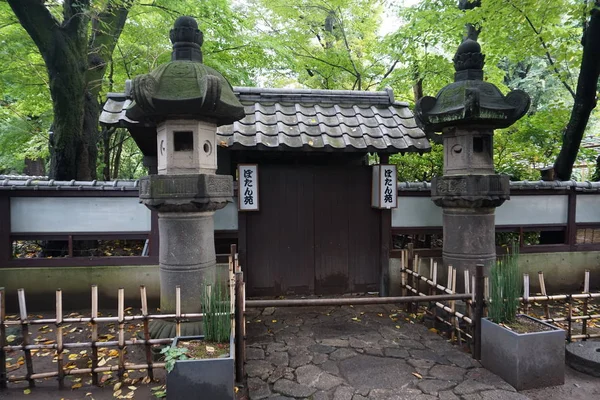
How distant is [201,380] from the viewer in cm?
369

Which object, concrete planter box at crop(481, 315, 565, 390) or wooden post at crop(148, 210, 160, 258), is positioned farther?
wooden post at crop(148, 210, 160, 258)

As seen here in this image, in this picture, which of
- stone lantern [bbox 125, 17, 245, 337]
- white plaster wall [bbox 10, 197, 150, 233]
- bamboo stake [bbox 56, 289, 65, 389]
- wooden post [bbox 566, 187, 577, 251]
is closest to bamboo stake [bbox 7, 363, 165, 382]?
bamboo stake [bbox 56, 289, 65, 389]

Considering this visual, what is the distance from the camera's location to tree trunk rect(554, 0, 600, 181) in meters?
7.91

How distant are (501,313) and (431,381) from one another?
50.5 inches

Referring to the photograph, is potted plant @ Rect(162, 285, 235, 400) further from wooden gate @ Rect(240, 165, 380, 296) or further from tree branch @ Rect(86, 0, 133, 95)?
tree branch @ Rect(86, 0, 133, 95)

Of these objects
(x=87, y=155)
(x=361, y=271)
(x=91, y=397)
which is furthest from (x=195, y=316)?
(x=87, y=155)

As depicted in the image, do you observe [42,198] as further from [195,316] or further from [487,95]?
[487,95]

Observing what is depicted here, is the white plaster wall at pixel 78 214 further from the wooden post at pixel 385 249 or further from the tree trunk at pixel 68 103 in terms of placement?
the wooden post at pixel 385 249

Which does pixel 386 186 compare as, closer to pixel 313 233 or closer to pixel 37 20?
pixel 313 233

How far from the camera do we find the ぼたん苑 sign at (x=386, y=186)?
731cm

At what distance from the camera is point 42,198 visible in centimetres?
677

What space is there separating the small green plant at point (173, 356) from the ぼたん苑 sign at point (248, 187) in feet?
11.7

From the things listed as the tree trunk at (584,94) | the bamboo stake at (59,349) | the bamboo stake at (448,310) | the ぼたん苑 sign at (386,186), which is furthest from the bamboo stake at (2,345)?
the tree trunk at (584,94)

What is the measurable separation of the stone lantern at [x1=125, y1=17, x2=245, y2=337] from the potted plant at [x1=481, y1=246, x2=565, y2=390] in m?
3.79
